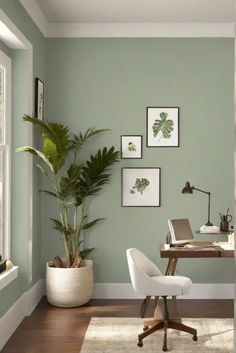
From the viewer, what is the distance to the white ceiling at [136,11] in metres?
5.52

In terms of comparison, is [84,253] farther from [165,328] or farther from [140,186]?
[165,328]

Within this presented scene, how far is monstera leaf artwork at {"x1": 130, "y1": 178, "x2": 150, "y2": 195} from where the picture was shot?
6281 mm

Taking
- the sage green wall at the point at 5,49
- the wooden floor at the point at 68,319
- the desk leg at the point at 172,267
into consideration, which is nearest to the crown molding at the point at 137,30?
the sage green wall at the point at 5,49

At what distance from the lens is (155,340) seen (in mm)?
4695

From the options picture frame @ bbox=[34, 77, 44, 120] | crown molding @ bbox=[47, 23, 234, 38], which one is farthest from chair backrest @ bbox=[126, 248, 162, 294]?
crown molding @ bbox=[47, 23, 234, 38]

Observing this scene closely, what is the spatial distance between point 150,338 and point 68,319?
965 millimetres

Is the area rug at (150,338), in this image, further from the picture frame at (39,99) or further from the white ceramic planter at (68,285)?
the picture frame at (39,99)

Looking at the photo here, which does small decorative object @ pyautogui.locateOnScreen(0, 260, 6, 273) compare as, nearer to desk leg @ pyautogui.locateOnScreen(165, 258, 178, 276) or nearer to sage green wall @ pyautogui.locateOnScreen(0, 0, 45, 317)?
sage green wall @ pyautogui.locateOnScreen(0, 0, 45, 317)

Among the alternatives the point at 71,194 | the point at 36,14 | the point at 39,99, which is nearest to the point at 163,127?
the point at 71,194

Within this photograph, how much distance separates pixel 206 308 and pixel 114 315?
3.19 ft

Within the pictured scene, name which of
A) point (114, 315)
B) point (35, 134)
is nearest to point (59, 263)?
point (114, 315)

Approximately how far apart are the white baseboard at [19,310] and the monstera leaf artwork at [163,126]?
2.06m

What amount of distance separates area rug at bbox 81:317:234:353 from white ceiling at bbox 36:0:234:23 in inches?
119

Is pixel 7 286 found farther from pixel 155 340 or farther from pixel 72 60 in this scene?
pixel 72 60
